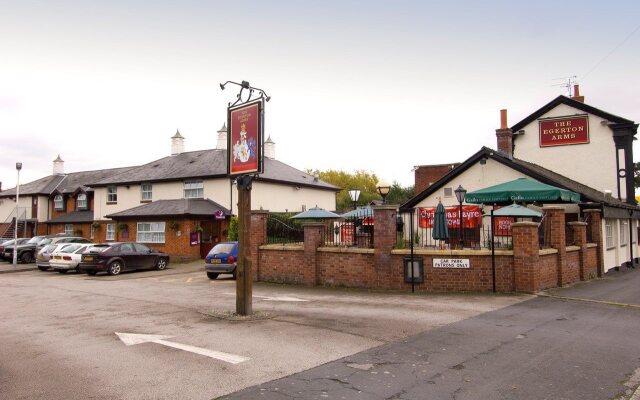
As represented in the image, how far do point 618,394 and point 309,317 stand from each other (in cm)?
586

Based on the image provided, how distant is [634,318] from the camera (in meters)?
9.71

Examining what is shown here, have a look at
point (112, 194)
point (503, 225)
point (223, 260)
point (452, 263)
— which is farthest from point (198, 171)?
point (452, 263)

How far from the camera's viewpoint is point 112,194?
36.3m

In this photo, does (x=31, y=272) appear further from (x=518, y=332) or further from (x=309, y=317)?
(x=518, y=332)

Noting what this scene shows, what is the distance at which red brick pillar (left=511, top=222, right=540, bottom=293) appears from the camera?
12.5 meters

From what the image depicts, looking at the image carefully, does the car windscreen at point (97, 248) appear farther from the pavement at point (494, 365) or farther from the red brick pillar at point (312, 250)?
the pavement at point (494, 365)

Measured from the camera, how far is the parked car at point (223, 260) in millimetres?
18156

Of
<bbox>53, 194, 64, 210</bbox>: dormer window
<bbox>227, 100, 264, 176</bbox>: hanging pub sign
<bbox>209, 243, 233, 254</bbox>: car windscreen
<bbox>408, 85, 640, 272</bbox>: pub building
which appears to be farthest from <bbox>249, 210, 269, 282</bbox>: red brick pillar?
<bbox>53, 194, 64, 210</bbox>: dormer window

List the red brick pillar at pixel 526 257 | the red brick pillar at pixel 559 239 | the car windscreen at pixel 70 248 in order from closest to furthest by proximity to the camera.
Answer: the red brick pillar at pixel 526 257 → the red brick pillar at pixel 559 239 → the car windscreen at pixel 70 248

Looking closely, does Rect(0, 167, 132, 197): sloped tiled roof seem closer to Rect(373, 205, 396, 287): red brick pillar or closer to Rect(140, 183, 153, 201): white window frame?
Rect(140, 183, 153, 201): white window frame

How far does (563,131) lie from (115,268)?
2258 centimetres

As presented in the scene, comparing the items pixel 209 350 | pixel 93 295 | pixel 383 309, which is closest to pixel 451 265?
pixel 383 309

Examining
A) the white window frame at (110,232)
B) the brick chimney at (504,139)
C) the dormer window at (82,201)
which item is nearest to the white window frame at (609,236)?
the brick chimney at (504,139)

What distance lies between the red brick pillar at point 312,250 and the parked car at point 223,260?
152 inches
